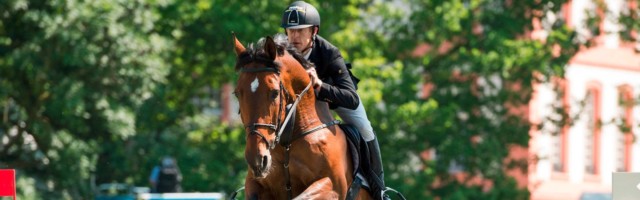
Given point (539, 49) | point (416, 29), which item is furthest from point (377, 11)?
point (539, 49)

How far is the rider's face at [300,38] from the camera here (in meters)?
11.3

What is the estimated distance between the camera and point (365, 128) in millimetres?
11789

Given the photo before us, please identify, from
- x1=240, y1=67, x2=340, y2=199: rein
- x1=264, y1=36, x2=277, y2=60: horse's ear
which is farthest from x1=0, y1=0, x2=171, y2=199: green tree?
x1=264, y1=36, x2=277, y2=60: horse's ear

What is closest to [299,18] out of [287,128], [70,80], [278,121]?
[287,128]

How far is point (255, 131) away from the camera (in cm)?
1028

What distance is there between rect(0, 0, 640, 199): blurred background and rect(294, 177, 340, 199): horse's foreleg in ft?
61.8

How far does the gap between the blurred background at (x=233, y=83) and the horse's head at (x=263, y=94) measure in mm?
18989

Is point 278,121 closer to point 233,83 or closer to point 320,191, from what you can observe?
point 320,191

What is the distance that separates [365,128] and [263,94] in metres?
1.58

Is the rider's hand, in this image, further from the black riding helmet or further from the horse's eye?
the horse's eye

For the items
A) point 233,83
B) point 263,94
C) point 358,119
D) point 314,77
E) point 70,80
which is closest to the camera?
point 263,94

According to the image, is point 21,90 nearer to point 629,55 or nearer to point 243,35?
point 243,35

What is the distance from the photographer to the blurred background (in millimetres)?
30297

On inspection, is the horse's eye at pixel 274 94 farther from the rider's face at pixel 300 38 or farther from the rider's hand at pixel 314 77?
the rider's face at pixel 300 38
